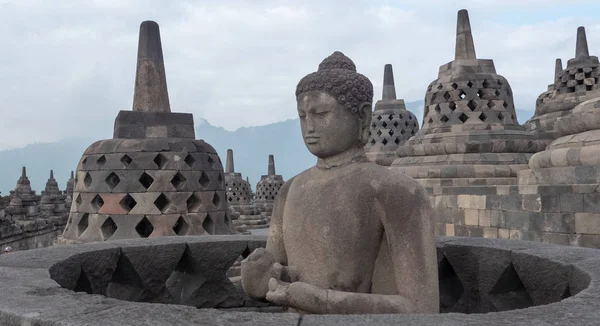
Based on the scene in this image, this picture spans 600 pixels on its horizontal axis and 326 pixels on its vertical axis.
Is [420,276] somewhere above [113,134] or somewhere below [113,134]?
below

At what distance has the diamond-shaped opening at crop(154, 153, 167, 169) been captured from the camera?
5.20 metres

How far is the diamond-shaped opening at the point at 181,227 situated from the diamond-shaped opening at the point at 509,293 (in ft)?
9.68

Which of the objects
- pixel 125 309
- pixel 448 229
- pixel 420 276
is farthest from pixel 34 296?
pixel 448 229

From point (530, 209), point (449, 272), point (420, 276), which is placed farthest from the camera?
point (530, 209)

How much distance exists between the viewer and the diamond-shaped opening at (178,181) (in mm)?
5219

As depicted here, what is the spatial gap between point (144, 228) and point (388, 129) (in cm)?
1038

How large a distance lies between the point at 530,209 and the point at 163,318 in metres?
5.32

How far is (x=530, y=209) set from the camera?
6109 millimetres

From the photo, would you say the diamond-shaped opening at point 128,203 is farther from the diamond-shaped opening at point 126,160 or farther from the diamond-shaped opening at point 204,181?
the diamond-shaped opening at point 204,181

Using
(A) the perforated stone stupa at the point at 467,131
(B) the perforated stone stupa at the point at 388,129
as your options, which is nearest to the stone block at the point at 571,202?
(A) the perforated stone stupa at the point at 467,131

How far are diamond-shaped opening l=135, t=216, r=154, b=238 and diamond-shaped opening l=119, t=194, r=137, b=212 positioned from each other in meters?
0.17

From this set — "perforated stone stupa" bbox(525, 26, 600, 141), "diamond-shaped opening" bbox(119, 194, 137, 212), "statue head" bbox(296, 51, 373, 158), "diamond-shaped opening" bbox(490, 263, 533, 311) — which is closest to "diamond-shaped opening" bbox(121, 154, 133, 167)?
"diamond-shaped opening" bbox(119, 194, 137, 212)

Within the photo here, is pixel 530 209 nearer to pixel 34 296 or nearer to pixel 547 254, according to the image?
pixel 547 254

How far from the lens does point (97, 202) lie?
5207mm
